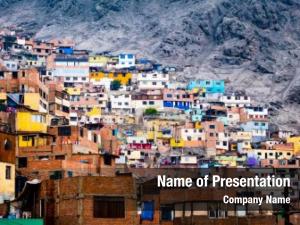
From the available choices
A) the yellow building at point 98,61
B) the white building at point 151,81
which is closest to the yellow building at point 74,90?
the white building at point 151,81

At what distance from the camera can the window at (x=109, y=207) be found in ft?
134

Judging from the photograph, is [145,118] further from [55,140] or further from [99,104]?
[55,140]

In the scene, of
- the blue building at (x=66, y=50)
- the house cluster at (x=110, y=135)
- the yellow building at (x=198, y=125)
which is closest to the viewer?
the house cluster at (x=110, y=135)

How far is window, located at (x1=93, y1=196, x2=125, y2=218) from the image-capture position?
134ft

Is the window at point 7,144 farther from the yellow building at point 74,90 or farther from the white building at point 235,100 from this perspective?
the white building at point 235,100

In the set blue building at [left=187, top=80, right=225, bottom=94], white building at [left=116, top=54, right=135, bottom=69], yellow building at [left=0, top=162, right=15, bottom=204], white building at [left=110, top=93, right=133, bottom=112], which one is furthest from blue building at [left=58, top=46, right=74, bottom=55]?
yellow building at [left=0, top=162, right=15, bottom=204]

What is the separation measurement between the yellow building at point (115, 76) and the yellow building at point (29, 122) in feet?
286

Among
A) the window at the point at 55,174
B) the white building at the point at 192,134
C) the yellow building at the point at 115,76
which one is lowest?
the window at the point at 55,174

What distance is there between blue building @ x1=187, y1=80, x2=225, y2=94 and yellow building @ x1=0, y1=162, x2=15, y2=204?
4315 inches

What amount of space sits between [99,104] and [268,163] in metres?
→ 37.2

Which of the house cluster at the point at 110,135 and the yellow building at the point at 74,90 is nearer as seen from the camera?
the house cluster at the point at 110,135

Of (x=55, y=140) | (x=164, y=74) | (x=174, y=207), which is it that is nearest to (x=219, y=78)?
(x=164, y=74)

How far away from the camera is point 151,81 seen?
511 ft

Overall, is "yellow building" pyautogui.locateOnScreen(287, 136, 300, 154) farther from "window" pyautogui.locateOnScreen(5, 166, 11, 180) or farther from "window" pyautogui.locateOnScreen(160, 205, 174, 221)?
"window" pyautogui.locateOnScreen(5, 166, 11, 180)
